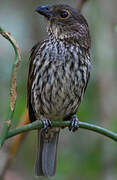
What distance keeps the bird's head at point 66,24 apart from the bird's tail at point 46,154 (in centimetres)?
86

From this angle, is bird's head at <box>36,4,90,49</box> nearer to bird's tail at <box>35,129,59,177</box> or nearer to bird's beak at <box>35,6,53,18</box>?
bird's beak at <box>35,6,53,18</box>

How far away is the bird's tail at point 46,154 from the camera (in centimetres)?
398

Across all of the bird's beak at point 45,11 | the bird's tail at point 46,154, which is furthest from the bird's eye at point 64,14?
the bird's tail at point 46,154

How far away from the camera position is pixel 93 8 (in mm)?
4641

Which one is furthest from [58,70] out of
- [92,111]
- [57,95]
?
[92,111]

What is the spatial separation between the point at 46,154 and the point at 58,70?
3.13 feet

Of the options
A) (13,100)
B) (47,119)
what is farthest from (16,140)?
(13,100)

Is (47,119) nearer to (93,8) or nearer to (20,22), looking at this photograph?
(93,8)

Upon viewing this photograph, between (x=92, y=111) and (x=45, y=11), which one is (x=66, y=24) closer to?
(x=45, y=11)

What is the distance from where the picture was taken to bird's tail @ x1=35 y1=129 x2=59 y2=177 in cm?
398

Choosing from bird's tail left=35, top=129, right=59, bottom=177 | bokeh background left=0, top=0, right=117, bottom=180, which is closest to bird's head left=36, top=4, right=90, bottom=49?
bokeh background left=0, top=0, right=117, bottom=180

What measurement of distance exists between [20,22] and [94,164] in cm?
214

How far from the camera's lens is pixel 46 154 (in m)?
4.12

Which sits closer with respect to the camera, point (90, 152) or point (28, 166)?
point (90, 152)
